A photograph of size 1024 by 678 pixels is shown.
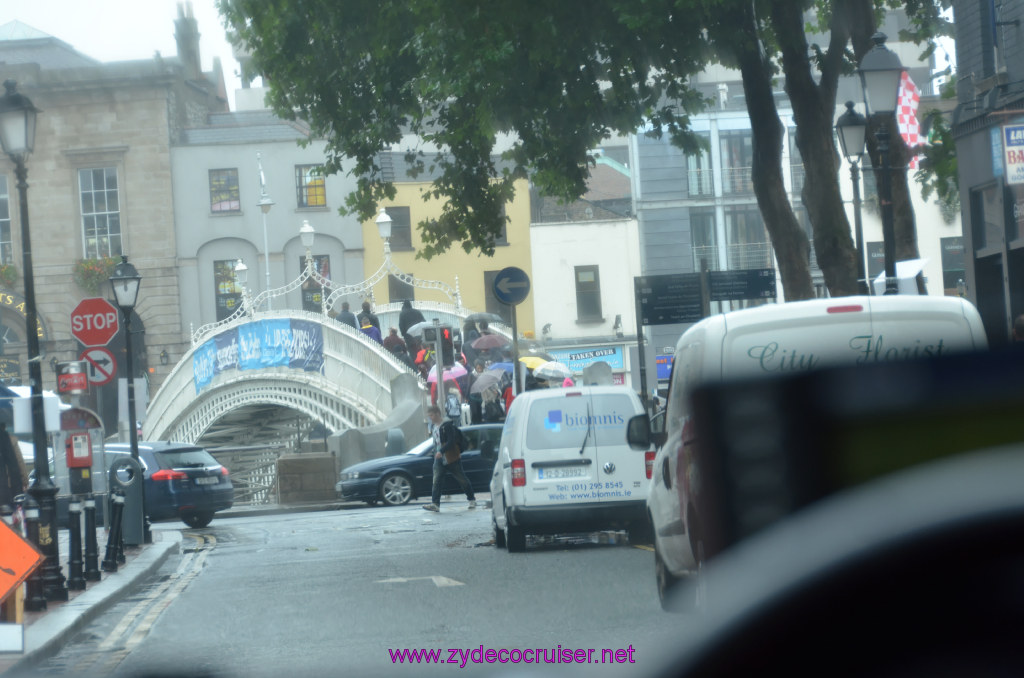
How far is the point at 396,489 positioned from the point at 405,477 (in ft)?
0.94

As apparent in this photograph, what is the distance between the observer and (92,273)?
181ft

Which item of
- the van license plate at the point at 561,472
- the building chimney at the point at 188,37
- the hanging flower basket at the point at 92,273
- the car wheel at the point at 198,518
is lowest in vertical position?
the car wheel at the point at 198,518

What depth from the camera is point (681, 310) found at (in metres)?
22.1

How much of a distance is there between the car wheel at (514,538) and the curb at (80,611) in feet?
12.1

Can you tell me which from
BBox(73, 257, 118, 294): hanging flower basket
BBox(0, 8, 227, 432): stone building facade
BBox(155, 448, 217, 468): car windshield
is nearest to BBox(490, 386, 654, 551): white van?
BBox(155, 448, 217, 468): car windshield

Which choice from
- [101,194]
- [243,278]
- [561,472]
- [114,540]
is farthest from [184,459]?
[101,194]

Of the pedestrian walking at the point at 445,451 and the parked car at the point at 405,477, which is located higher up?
the pedestrian walking at the point at 445,451

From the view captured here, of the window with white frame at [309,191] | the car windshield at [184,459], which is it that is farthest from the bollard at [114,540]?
the window with white frame at [309,191]

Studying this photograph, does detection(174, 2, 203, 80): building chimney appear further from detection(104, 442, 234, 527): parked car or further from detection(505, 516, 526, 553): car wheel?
detection(505, 516, 526, 553): car wheel

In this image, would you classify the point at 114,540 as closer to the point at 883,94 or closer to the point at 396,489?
the point at 883,94

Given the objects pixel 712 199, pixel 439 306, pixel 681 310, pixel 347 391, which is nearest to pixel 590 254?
pixel 712 199

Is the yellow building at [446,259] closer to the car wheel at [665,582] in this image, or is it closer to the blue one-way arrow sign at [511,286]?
the blue one-way arrow sign at [511,286]

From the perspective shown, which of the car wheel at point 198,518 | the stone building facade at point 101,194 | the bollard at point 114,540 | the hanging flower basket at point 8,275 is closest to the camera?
the bollard at point 114,540

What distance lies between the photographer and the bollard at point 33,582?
1196 centimetres
